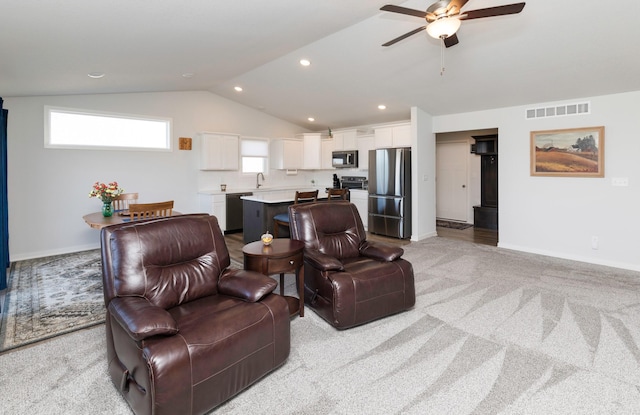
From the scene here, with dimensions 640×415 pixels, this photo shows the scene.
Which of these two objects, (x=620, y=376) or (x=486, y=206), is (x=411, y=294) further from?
(x=486, y=206)

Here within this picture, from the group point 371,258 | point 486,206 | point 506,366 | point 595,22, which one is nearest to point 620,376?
point 506,366

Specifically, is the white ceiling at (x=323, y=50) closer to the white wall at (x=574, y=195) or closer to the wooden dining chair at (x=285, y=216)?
the white wall at (x=574, y=195)

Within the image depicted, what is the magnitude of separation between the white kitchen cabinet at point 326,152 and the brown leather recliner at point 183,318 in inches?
228

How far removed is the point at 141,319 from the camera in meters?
1.74

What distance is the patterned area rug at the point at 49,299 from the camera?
282 cm

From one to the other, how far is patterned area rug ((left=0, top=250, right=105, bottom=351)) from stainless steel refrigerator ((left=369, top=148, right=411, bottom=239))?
4802mm

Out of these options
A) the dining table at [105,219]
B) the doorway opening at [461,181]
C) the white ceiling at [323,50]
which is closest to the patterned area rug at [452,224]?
the doorway opening at [461,181]

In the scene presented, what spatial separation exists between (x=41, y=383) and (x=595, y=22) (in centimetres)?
540

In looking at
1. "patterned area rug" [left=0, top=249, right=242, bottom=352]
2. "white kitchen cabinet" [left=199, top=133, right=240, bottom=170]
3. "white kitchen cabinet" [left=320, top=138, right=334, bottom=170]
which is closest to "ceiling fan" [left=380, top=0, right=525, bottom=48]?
"patterned area rug" [left=0, top=249, right=242, bottom=352]

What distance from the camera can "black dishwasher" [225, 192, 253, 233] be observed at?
22.9ft

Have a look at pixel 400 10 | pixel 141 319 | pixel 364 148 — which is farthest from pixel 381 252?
pixel 364 148

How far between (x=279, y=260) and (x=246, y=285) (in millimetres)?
527

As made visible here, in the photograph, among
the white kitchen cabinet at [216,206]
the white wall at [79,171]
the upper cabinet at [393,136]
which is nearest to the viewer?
the white wall at [79,171]

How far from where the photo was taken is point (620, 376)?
85.4 inches
